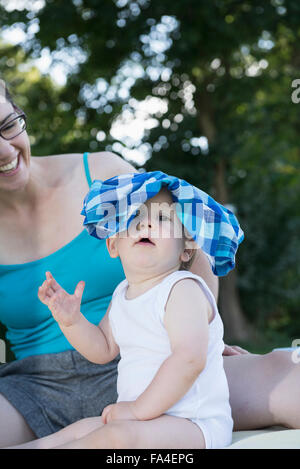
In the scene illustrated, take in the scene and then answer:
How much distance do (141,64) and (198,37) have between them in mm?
1112

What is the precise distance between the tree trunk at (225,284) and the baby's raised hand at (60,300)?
24.4 ft

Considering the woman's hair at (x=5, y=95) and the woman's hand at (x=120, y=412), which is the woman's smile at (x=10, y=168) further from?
the woman's hand at (x=120, y=412)

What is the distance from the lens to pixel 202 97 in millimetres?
9133

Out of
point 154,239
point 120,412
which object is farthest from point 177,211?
point 120,412

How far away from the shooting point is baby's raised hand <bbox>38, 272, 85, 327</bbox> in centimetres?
172

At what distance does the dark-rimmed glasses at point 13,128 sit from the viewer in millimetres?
2195

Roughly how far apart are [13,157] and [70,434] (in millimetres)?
996

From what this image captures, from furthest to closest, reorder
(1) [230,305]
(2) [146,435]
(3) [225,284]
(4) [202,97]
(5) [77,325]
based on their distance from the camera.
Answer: (1) [230,305], (3) [225,284], (4) [202,97], (5) [77,325], (2) [146,435]

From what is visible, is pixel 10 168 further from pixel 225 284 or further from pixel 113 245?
pixel 225 284

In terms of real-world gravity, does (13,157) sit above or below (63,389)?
above

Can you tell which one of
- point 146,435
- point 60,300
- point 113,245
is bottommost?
point 146,435

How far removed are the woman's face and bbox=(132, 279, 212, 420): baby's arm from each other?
3.07ft

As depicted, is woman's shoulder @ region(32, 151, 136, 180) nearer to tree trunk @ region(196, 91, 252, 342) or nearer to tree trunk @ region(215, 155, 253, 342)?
tree trunk @ region(196, 91, 252, 342)

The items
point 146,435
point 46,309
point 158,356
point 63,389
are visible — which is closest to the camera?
point 146,435
